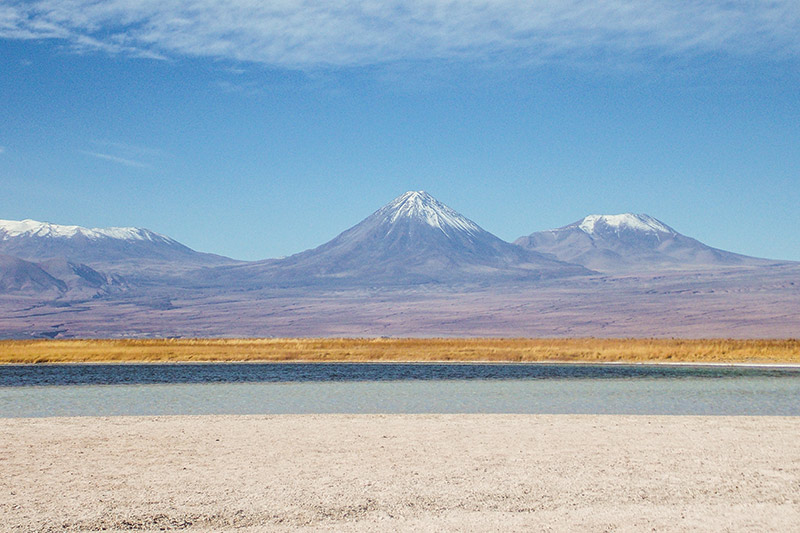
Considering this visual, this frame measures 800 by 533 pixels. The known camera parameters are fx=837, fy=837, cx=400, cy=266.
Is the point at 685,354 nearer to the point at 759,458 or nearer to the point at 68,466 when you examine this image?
the point at 759,458

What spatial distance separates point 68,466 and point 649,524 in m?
9.41

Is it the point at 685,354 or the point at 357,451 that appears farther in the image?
the point at 685,354

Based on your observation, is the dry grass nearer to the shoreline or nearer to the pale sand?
the shoreline

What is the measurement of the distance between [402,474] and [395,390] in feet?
49.4

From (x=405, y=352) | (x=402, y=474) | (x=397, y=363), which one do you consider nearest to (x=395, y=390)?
(x=402, y=474)

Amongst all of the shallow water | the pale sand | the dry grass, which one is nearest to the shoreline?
the dry grass

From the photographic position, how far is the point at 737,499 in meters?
11.8

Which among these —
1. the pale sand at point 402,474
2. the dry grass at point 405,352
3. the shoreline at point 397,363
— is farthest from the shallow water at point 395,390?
the dry grass at point 405,352

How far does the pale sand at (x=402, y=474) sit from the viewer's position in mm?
10875

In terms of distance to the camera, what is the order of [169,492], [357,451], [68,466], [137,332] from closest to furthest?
[169,492]
[68,466]
[357,451]
[137,332]

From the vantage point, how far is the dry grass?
148ft

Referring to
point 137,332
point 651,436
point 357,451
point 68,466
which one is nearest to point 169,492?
point 68,466

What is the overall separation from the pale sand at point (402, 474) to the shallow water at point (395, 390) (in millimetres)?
3696

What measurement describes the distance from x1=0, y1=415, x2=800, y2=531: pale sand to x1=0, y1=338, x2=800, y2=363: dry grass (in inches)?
1065
